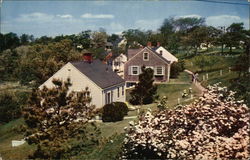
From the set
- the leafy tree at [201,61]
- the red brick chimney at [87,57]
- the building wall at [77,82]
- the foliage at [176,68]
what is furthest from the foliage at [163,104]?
the red brick chimney at [87,57]

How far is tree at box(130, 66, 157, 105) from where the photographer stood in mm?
7625

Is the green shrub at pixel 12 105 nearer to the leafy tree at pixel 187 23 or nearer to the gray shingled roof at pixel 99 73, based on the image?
the gray shingled roof at pixel 99 73

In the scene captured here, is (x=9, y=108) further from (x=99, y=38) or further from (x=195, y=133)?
(x=195, y=133)

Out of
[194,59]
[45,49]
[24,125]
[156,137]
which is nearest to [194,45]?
[194,59]

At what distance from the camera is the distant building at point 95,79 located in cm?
684

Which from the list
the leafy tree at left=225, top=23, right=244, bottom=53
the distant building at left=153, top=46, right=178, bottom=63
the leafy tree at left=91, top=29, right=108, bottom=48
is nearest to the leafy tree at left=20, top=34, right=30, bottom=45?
the leafy tree at left=91, top=29, right=108, bottom=48

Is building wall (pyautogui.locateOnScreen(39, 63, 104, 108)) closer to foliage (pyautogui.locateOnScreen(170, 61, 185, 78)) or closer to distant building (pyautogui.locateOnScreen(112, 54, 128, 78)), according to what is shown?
distant building (pyautogui.locateOnScreen(112, 54, 128, 78))

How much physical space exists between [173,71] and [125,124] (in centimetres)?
169

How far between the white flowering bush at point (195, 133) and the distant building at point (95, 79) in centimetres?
86

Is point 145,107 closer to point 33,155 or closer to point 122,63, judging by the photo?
point 122,63

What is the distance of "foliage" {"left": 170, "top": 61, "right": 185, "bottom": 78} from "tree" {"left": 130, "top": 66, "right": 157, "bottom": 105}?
48cm

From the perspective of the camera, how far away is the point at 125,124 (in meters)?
7.42

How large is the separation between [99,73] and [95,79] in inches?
7.3

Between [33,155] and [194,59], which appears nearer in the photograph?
[33,155]
